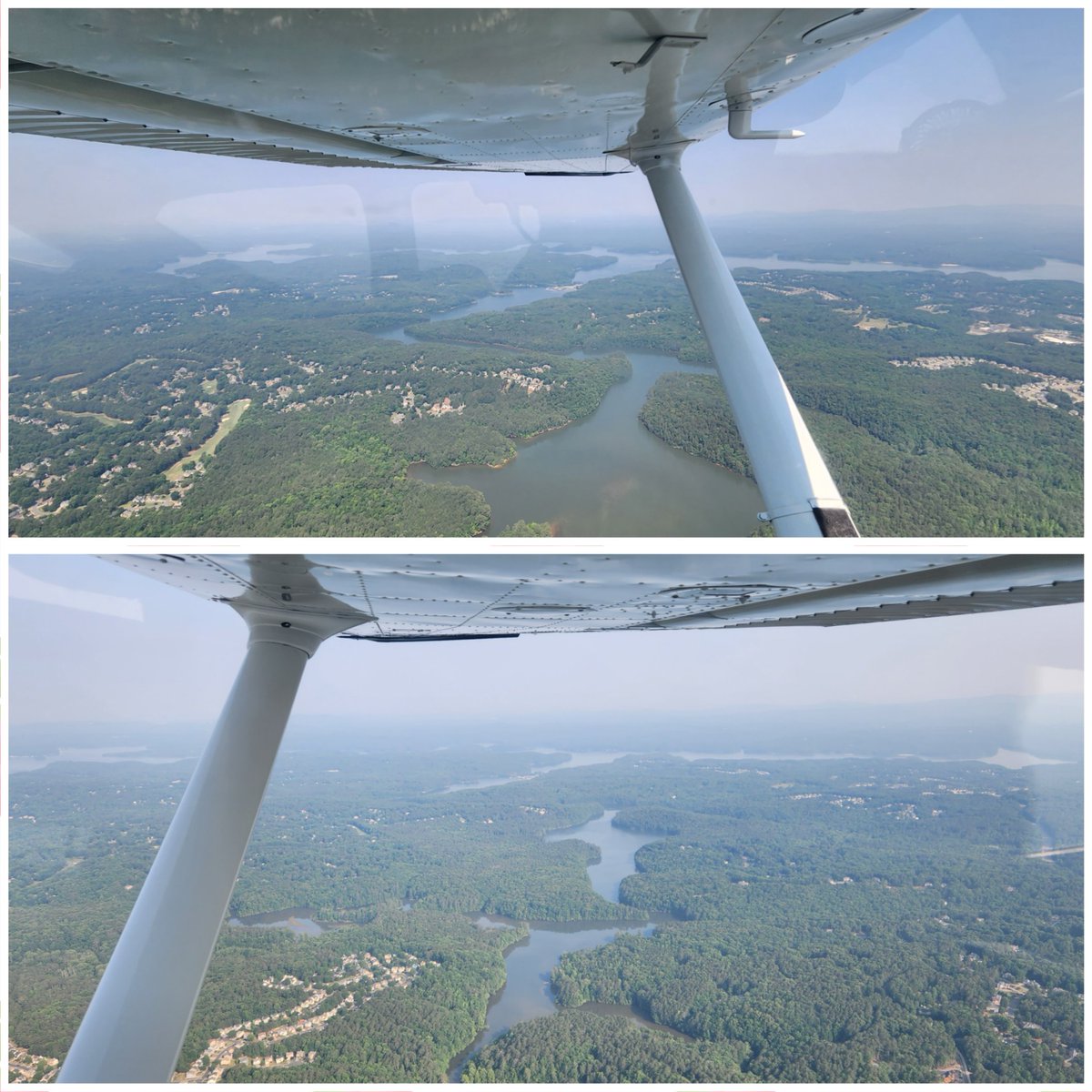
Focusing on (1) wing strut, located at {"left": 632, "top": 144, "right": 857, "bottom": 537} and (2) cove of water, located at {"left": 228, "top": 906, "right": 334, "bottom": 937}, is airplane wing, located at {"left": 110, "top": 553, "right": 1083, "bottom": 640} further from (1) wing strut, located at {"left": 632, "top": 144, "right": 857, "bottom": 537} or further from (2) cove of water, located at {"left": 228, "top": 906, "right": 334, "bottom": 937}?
(2) cove of water, located at {"left": 228, "top": 906, "right": 334, "bottom": 937}

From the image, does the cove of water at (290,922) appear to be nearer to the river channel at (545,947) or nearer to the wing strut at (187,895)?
the river channel at (545,947)

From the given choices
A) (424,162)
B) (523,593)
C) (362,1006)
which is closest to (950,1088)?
(523,593)

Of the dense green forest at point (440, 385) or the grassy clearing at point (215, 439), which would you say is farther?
the grassy clearing at point (215, 439)

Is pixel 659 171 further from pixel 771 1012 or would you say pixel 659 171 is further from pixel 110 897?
pixel 771 1012

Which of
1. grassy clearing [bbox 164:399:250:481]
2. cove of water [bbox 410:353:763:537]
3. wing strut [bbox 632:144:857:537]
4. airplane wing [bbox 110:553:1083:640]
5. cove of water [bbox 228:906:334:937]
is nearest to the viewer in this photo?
airplane wing [bbox 110:553:1083:640]

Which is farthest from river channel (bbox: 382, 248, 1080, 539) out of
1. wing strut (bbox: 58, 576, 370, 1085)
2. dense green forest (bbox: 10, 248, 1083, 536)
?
wing strut (bbox: 58, 576, 370, 1085)

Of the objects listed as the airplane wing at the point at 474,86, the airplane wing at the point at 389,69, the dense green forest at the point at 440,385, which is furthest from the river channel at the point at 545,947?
the airplane wing at the point at 389,69
